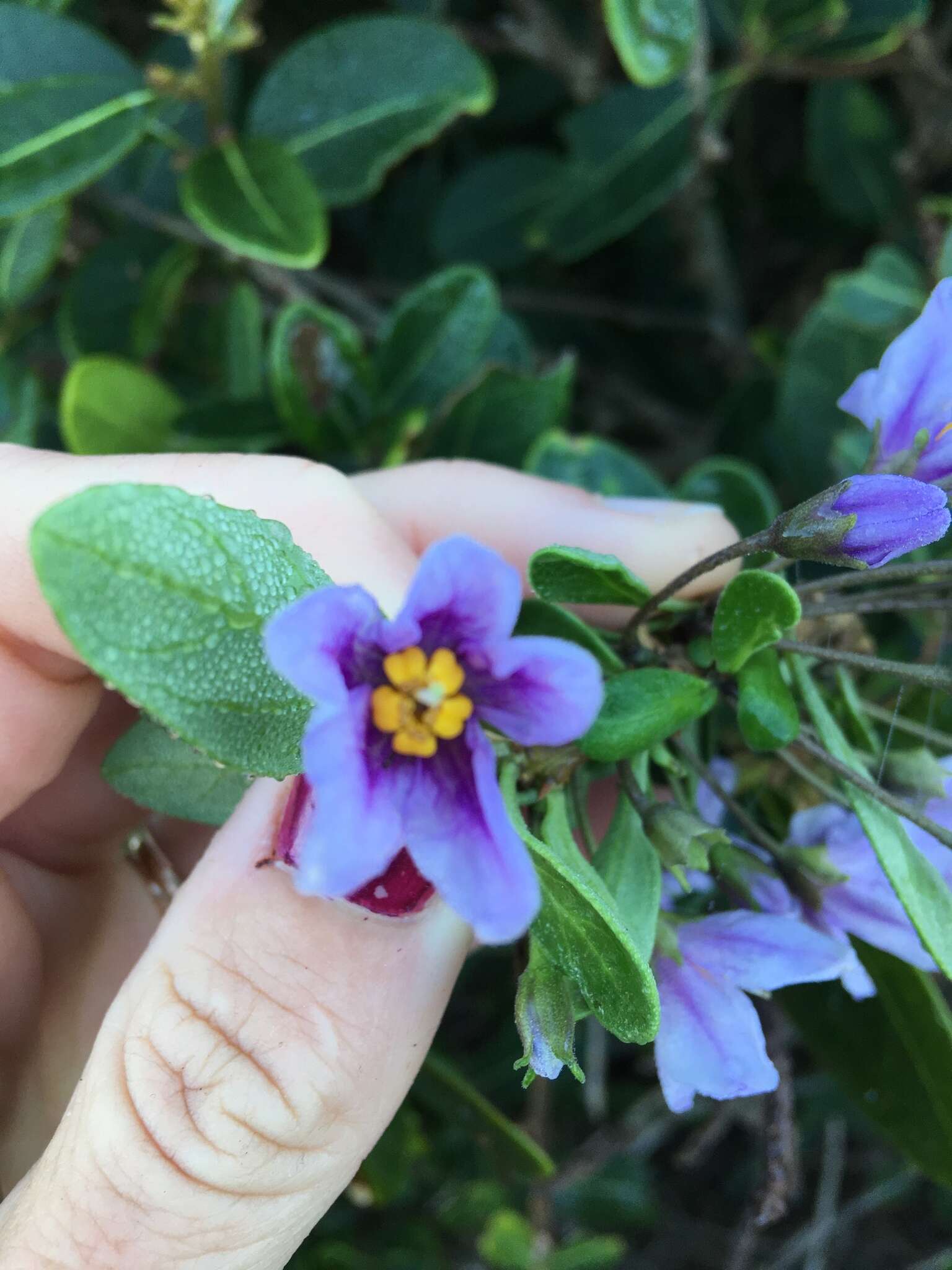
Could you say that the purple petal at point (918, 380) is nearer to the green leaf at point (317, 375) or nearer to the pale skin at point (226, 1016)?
the pale skin at point (226, 1016)

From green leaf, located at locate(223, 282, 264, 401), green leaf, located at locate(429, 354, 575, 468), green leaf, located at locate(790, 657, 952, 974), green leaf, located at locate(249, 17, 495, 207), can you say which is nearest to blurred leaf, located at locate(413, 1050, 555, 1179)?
green leaf, located at locate(790, 657, 952, 974)

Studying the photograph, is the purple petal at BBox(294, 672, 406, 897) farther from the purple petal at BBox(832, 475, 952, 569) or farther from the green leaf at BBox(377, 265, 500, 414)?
the green leaf at BBox(377, 265, 500, 414)

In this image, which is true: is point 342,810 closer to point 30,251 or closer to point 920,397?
point 920,397

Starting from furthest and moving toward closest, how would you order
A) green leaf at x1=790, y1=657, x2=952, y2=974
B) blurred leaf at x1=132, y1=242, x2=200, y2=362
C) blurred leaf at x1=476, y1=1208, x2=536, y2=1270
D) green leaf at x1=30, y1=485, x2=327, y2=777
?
blurred leaf at x1=476, y1=1208, x2=536, y2=1270 < blurred leaf at x1=132, y1=242, x2=200, y2=362 < green leaf at x1=790, y1=657, x2=952, y2=974 < green leaf at x1=30, y1=485, x2=327, y2=777

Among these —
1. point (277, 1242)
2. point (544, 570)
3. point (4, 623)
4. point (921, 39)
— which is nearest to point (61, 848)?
point (4, 623)

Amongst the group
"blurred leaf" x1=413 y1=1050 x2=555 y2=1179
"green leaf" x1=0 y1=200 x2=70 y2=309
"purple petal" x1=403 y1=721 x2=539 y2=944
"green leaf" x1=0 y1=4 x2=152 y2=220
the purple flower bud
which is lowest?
"blurred leaf" x1=413 y1=1050 x2=555 y2=1179
